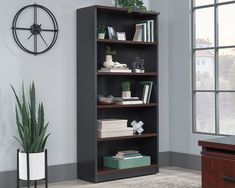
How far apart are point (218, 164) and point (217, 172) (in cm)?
2

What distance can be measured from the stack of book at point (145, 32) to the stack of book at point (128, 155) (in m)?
1.04

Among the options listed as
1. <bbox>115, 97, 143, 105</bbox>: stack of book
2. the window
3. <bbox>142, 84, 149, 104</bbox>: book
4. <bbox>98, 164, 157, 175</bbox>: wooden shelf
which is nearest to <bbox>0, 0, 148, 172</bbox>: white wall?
<bbox>98, 164, 157, 175</bbox>: wooden shelf

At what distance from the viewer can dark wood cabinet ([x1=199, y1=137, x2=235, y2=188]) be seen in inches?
51.7

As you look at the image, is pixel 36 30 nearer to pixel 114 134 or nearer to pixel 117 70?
pixel 117 70

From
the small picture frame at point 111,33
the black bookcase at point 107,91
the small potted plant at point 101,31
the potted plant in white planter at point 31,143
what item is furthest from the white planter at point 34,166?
the small picture frame at point 111,33

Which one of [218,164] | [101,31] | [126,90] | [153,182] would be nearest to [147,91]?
[126,90]

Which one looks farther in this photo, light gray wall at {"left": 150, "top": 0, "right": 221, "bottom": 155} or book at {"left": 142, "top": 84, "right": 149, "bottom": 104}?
light gray wall at {"left": 150, "top": 0, "right": 221, "bottom": 155}

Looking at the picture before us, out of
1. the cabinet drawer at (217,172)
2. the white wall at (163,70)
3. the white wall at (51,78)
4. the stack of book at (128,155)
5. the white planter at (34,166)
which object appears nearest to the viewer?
the cabinet drawer at (217,172)

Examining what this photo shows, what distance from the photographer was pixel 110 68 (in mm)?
3883

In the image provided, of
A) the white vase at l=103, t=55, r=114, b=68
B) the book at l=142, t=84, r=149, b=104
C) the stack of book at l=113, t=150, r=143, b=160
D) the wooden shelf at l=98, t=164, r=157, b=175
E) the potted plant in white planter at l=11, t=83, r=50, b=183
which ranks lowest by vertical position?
the wooden shelf at l=98, t=164, r=157, b=175

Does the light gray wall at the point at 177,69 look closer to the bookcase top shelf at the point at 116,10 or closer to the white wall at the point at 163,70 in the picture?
the white wall at the point at 163,70

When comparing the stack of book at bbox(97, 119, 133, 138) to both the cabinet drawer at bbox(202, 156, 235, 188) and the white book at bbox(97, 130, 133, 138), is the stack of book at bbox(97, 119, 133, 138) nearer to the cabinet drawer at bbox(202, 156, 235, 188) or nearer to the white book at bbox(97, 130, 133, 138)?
the white book at bbox(97, 130, 133, 138)

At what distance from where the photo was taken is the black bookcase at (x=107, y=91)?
3.80 m

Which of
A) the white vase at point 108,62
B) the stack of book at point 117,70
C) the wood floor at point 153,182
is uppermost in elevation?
the white vase at point 108,62
